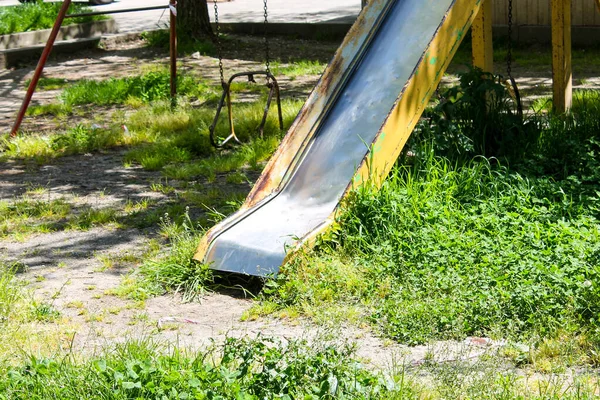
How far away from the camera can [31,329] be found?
503cm

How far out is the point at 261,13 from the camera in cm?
2123

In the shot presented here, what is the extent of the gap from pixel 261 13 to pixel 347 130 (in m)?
14.9

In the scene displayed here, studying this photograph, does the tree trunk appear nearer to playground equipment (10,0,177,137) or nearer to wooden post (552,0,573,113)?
playground equipment (10,0,177,137)

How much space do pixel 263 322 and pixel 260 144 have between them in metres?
3.85

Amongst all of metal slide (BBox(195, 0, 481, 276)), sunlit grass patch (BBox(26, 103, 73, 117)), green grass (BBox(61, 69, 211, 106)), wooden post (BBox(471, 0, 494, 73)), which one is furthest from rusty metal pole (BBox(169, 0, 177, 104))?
wooden post (BBox(471, 0, 494, 73))

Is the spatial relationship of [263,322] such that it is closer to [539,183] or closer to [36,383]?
[36,383]

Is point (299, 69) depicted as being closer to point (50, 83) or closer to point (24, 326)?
point (50, 83)

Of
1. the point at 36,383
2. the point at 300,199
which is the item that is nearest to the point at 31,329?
the point at 36,383

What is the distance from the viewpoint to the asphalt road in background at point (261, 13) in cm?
1908

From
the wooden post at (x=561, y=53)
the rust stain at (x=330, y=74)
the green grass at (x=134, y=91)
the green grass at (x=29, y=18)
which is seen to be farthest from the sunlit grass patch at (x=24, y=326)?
the green grass at (x=29, y=18)

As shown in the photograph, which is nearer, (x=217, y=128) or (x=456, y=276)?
(x=456, y=276)

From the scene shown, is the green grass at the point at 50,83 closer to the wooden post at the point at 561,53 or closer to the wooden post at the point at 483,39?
the wooden post at the point at 483,39

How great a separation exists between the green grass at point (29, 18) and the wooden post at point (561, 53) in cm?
1025

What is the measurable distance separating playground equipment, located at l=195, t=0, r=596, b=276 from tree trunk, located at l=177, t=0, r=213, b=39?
817 centimetres
